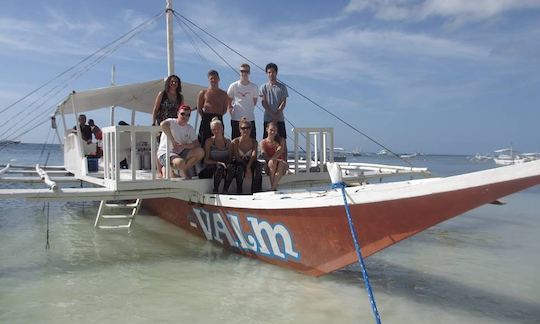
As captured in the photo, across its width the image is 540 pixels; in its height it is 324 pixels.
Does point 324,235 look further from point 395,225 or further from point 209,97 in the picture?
point 209,97

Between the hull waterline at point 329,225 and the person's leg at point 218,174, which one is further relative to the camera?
the person's leg at point 218,174

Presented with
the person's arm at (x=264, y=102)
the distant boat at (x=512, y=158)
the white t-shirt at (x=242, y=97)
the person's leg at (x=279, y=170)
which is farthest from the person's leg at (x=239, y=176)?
the distant boat at (x=512, y=158)

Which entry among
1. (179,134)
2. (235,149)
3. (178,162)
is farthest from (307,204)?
(179,134)

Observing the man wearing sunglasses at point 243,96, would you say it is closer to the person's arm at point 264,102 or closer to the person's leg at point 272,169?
the person's arm at point 264,102

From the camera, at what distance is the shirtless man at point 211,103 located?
24.8 feet

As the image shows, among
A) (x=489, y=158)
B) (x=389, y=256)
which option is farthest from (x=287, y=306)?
(x=489, y=158)

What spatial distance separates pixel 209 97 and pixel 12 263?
Result: 3.94 meters

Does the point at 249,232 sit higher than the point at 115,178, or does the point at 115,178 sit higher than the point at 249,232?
the point at 115,178

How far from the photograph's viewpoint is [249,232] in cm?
591

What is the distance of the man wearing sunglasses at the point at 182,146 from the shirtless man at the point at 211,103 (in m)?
0.86

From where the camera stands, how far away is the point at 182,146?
21.9 feet

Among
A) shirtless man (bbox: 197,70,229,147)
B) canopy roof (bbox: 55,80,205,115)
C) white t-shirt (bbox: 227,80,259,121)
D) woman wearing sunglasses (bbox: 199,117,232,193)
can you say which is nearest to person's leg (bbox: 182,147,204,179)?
woman wearing sunglasses (bbox: 199,117,232,193)

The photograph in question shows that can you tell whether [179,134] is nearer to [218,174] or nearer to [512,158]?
[218,174]

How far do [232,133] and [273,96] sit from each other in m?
1.02
